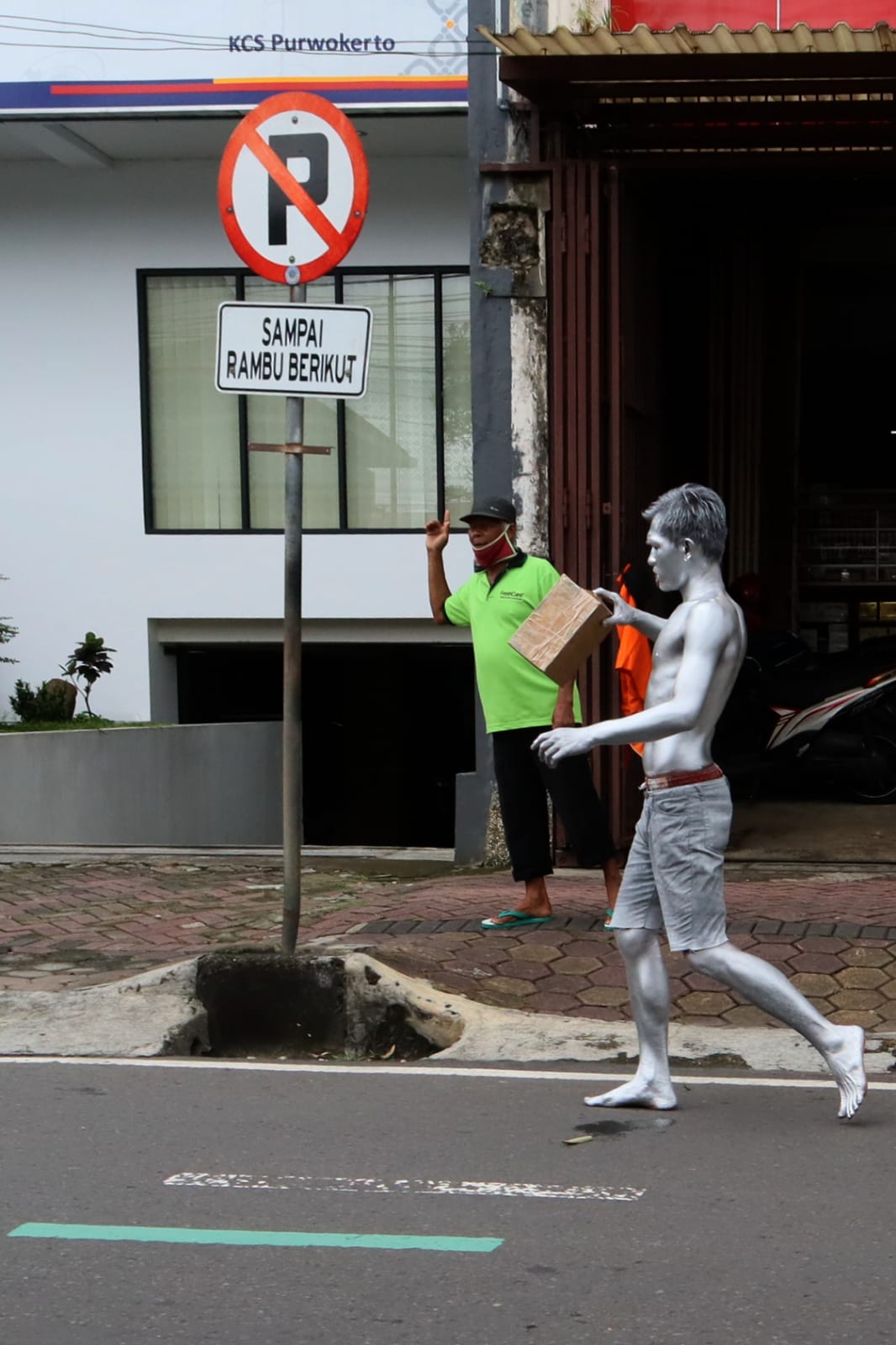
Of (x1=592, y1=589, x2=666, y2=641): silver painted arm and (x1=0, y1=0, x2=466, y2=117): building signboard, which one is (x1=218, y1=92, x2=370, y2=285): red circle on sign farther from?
(x1=0, y1=0, x2=466, y2=117): building signboard

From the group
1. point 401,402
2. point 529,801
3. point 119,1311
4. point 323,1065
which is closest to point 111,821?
point 401,402

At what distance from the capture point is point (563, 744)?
4594 millimetres

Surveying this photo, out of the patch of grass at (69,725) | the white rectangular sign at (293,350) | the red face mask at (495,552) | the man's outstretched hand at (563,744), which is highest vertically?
the white rectangular sign at (293,350)

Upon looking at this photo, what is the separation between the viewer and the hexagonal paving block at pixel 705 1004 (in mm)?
6277

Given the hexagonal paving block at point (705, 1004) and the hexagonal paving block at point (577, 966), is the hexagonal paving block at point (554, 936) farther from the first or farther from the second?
the hexagonal paving block at point (705, 1004)

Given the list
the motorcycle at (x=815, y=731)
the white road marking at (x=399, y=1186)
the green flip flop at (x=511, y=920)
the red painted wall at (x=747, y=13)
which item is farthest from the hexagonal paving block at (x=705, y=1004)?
the red painted wall at (x=747, y=13)

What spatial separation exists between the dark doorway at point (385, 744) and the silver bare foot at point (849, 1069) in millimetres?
13829

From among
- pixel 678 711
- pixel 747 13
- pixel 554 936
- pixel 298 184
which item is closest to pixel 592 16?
pixel 747 13

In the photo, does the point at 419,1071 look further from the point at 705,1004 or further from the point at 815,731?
the point at 815,731

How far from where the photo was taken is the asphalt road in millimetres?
3580

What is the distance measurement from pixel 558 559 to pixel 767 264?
7465 millimetres

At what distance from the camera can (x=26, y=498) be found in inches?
593

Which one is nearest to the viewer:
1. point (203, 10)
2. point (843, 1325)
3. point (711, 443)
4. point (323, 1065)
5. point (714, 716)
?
point (843, 1325)

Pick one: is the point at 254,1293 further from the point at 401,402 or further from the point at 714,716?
the point at 401,402
